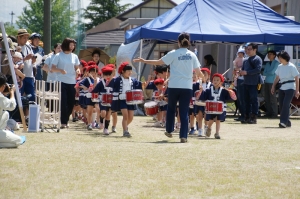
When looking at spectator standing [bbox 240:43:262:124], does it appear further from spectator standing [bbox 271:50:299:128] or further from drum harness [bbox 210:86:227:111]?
drum harness [bbox 210:86:227:111]

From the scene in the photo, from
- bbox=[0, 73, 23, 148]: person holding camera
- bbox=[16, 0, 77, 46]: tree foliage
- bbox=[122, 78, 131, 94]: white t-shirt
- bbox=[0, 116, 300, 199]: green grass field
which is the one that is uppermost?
bbox=[16, 0, 77, 46]: tree foliage

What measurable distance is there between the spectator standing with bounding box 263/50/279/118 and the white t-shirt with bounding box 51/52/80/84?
784cm

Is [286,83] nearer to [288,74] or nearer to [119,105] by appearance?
[288,74]

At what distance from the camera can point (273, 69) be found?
21.3m

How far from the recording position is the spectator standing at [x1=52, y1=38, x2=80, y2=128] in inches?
588

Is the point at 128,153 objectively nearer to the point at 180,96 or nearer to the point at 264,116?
the point at 180,96

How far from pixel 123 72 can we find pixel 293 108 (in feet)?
30.2

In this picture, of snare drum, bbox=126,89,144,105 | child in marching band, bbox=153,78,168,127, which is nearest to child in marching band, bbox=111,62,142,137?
snare drum, bbox=126,89,144,105

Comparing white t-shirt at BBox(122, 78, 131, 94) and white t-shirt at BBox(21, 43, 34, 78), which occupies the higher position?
white t-shirt at BBox(21, 43, 34, 78)

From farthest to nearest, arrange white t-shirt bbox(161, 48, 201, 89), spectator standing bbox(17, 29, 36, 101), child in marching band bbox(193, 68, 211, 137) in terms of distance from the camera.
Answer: spectator standing bbox(17, 29, 36, 101) → child in marching band bbox(193, 68, 211, 137) → white t-shirt bbox(161, 48, 201, 89)

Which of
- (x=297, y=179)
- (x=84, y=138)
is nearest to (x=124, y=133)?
(x=84, y=138)

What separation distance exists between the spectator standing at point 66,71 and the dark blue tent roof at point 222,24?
4.96 metres

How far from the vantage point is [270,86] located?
2128 cm

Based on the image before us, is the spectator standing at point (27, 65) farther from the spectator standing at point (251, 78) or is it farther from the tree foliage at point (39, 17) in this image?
the tree foliage at point (39, 17)
